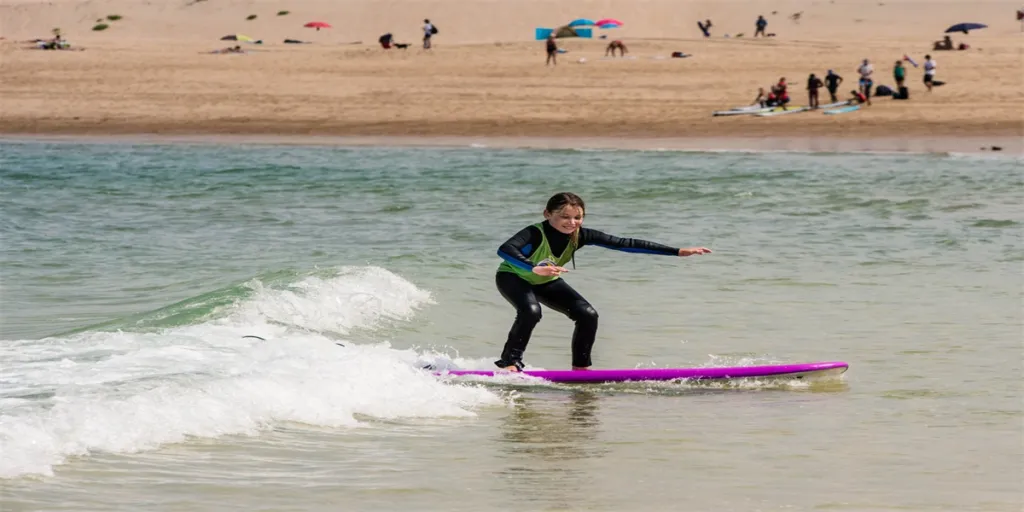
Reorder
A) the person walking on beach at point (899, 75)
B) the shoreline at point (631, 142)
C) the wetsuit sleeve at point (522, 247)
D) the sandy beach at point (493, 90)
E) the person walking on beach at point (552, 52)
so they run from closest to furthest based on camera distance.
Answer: the wetsuit sleeve at point (522, 247)
the shoreline at point (631, 142)
the sandy beach at point (493, 90)
the person walking on beach at point (899, 75)
the person walking on beach at point (552, 52)

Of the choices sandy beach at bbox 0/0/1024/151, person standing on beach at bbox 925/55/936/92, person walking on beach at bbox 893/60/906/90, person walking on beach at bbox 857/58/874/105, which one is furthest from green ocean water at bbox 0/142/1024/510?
person standing on beach at bbox 925/55/936/92

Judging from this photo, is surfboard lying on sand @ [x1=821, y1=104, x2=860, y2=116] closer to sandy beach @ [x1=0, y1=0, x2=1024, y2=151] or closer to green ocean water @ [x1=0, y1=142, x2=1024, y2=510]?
sandy beach @ [x1=0, y1=0, x2=1024, y2=151]

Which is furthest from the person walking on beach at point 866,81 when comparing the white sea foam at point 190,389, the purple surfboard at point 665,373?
the purple surfboard at point 665,373

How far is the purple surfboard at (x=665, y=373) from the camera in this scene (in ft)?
32.4

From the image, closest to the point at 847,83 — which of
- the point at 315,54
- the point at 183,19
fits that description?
the point at 315,54

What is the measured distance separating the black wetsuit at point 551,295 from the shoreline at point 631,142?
24137 millimetres

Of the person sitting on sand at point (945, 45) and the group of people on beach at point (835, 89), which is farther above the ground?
the person sitting on sand at point (945, 45)

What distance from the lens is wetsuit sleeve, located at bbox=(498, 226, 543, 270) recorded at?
31.1 ft

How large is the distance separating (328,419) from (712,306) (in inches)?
232

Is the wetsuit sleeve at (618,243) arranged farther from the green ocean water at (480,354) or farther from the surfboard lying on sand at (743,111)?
the surfboard lying on sand at (743,111)

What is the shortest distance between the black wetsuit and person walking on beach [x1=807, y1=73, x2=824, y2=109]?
2924cm

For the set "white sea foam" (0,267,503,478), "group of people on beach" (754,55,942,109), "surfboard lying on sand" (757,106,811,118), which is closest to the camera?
"white sea foam" (0,267,503,478)

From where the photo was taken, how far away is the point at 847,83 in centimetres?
4219

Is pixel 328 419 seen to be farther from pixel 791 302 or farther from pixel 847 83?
pixel 847 83
